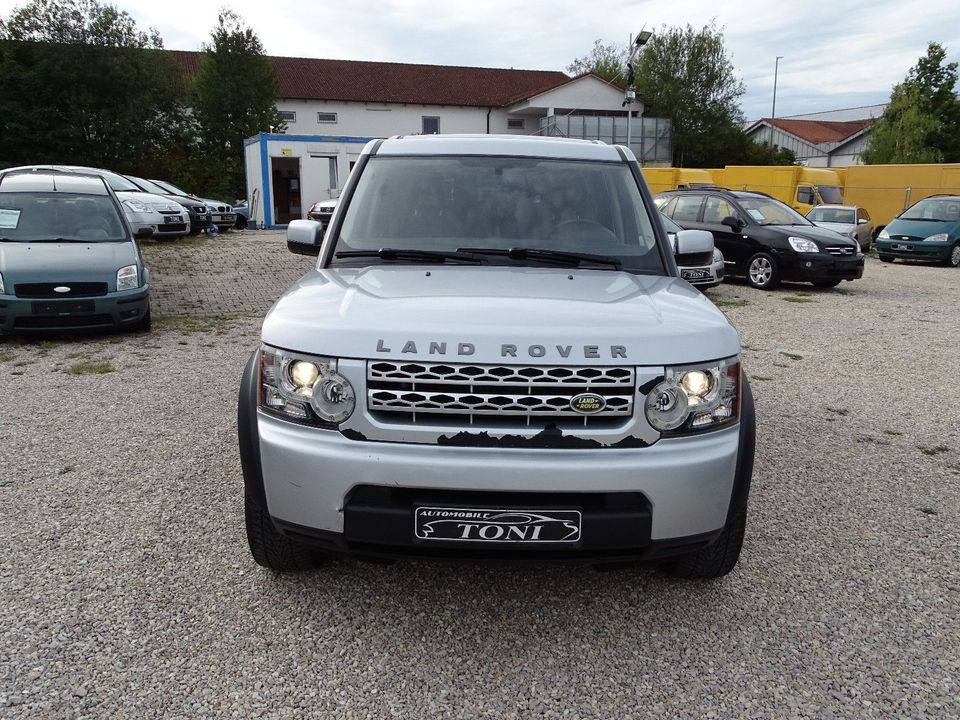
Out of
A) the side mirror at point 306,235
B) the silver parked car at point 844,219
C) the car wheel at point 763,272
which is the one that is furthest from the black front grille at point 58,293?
the silver parked car at point 844,219

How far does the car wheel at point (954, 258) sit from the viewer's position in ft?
60.1

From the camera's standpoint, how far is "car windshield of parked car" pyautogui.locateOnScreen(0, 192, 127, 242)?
850 cm

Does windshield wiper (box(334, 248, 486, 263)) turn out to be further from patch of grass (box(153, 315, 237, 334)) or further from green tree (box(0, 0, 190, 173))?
green tree (box(0, 0, 190, 173))

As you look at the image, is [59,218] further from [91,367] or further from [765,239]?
[765,239]

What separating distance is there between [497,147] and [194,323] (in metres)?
6.81

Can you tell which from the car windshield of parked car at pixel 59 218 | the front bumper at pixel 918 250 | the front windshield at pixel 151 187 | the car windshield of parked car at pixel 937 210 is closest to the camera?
the car windshield of parked car at pixel 59 218

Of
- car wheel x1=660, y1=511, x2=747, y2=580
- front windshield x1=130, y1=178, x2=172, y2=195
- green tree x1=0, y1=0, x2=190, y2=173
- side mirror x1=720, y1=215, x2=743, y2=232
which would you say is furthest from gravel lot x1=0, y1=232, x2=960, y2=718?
green tree x1=0, y1=0, x2=190, y2=173

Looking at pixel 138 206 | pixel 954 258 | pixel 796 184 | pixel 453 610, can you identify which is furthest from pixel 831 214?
pixel 453 610

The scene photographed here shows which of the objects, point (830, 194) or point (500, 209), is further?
point (830, 194)

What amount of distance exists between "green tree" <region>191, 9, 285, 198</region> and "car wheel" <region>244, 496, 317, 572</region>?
38512 millimetres

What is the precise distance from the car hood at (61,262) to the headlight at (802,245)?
33.6ft

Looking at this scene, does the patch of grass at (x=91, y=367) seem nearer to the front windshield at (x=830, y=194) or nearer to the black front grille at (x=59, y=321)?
the black front grille at (x=59, y=321)

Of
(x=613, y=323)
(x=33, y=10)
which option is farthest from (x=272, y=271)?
(x=33, y=10)

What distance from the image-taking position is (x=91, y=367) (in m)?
7.13
